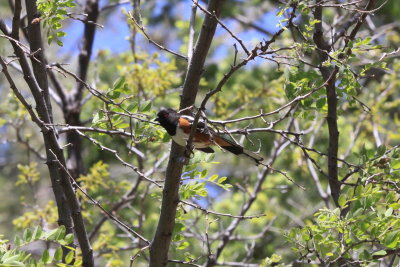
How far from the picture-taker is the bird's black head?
9.89ft

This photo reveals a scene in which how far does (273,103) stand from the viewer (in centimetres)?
543

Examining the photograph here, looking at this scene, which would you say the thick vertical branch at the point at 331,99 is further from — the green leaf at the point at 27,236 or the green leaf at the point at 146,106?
the green leaf at the point at 27,236

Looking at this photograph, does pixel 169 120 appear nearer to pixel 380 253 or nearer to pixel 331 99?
pixel 331 99

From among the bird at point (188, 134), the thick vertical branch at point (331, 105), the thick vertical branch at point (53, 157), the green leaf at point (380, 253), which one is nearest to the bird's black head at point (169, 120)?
the bird at point (188, 134)

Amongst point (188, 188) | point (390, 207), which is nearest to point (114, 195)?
point (188, 188)

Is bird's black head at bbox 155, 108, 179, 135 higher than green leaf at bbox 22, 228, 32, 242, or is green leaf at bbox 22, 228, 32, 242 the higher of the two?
bird's black head at bbox 155, 108, 179, 135

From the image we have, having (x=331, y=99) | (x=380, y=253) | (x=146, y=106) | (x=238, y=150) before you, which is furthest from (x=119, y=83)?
(x=380, y=253)

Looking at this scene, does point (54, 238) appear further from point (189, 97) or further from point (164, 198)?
point (189, 97)

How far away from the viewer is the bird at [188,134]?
289 cm

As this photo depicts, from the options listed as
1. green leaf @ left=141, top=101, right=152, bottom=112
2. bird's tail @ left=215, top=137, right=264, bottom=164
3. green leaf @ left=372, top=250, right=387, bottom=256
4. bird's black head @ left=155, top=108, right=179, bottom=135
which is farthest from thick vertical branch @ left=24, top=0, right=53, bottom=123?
green leaf @ left=372, top=250, right=387, bottom=256

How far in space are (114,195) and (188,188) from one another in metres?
2.26

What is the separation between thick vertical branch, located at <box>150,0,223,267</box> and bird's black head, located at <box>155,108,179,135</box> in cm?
24

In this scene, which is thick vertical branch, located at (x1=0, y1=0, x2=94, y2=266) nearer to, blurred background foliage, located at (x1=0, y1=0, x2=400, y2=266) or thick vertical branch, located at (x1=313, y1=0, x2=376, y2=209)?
blurred background foliage, located at (x1=0, y1=0, x2=400, y2=266)

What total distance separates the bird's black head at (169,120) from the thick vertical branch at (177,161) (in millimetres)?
242
